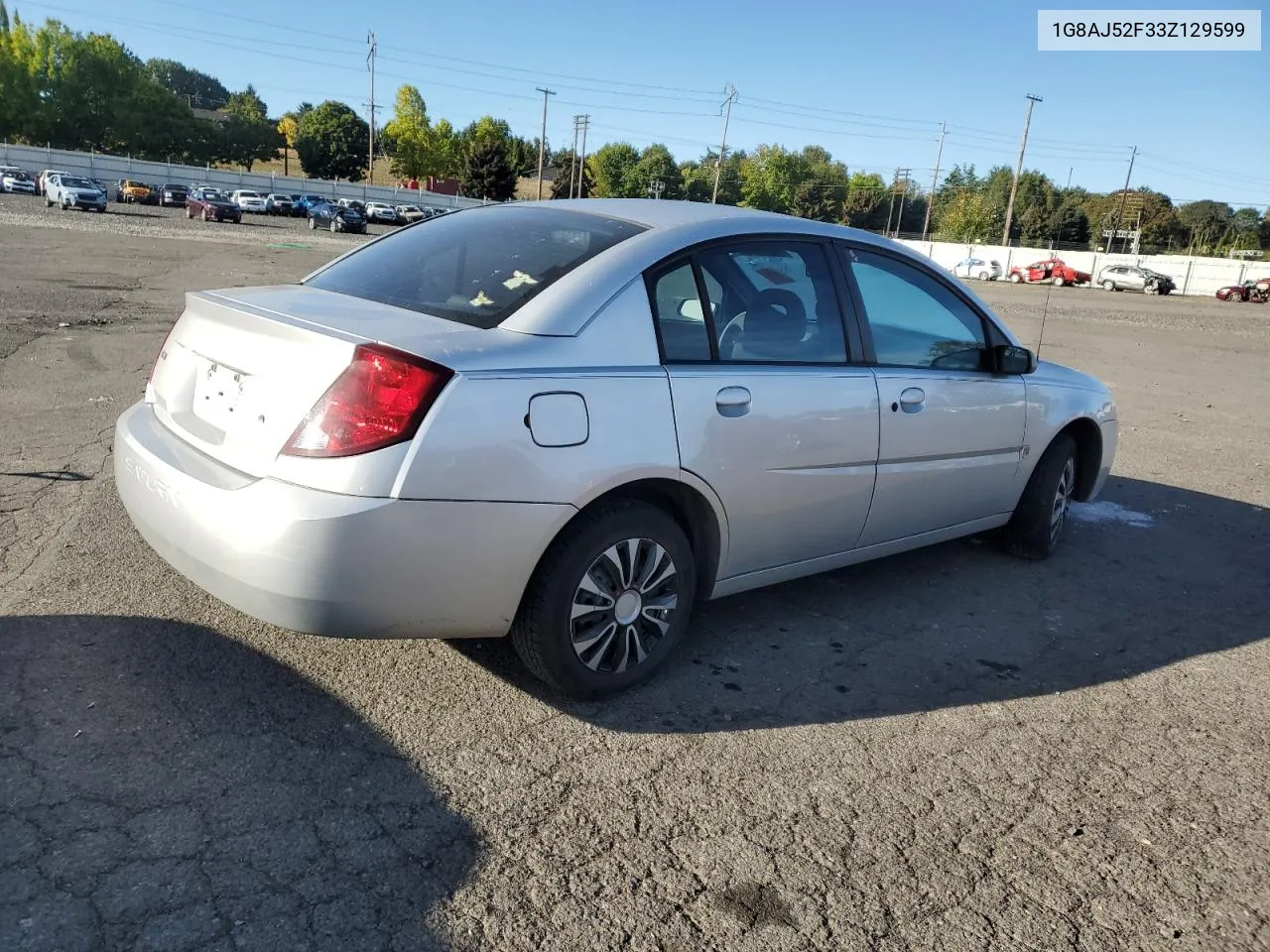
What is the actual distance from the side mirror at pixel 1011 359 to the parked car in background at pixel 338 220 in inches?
1843

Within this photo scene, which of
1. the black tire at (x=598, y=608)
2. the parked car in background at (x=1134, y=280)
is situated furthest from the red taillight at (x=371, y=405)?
the parked car in background at (x=1134, y=280)

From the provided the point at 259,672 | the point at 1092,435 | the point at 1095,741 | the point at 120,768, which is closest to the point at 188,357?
the point at 259,672

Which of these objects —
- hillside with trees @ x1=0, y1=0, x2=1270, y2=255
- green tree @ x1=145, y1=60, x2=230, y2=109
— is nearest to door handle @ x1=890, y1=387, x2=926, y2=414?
hillside with trees @ x1=0, y1=0, x2=1270, y2=255

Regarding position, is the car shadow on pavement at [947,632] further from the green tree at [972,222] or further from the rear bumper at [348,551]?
the green tree at [972,222]

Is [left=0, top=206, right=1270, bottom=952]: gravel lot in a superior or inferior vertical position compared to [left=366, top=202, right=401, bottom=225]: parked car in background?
inferior

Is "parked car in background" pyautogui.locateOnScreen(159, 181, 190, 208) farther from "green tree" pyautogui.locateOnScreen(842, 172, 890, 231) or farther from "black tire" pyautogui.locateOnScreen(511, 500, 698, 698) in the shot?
"green tree" pyautogui.locateOnScreen(842, 172, 890, 231)

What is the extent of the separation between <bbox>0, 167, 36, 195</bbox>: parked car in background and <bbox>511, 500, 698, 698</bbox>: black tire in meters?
66.8

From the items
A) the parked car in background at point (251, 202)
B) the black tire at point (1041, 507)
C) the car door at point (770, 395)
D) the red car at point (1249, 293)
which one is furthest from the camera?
the parked car in background at point (251, 202)

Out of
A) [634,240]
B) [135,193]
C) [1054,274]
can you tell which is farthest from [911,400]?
[135,193]

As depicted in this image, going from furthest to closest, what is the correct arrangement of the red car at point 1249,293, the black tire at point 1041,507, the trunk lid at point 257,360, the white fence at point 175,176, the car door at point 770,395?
the white fence at point 175,176 → the red car at point 1249,293 → the black tire at point 1041,507 → the car door at point 770,395 → the trunk lid at point 257,360

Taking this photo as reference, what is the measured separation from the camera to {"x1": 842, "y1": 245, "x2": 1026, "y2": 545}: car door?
405 cm

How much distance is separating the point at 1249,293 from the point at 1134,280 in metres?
5.54

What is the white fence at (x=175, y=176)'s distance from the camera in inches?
2830

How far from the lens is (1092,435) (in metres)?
5.45
